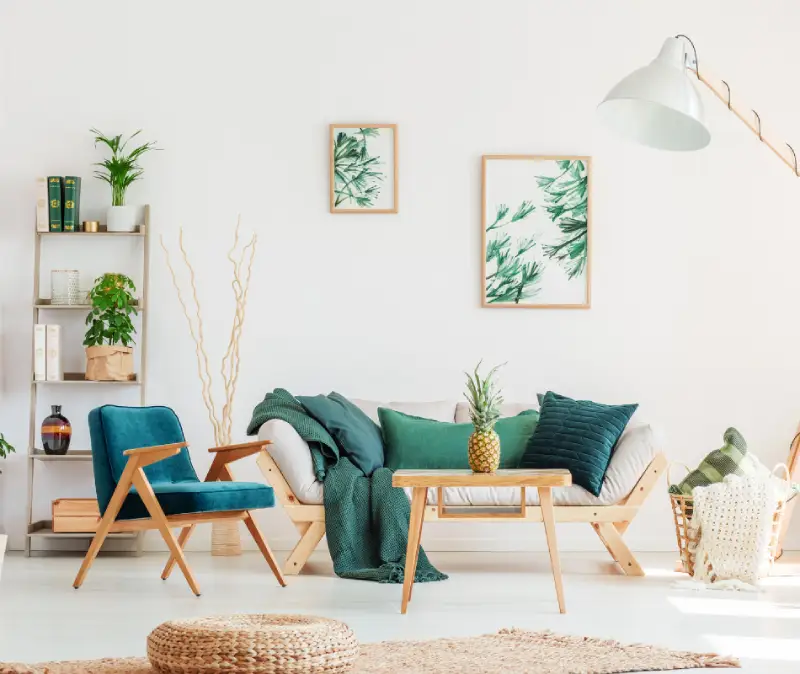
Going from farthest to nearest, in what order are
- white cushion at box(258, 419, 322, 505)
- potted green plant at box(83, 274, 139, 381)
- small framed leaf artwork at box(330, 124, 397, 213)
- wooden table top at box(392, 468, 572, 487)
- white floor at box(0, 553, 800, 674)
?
small framed leaf artwork at box(330, 124, 397, 213)
potted green plant at box(83, 274, 139, 381)
white cushion at box(258, 419, 322, 505)
wooden table top at box(392, 468, 572, 487)
white floor at box(0, 553, 800, 674)

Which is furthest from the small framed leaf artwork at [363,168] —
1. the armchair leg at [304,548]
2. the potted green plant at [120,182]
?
the armchair leg at [304,548]

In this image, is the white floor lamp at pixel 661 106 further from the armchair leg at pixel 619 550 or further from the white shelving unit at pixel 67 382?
the white shelving unit at pixel 67 382

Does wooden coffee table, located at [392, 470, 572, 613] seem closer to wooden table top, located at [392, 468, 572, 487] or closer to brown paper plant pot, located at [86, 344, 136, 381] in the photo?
wooden table top, located at [392, 468, 572, 487]

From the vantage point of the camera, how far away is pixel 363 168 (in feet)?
18.7

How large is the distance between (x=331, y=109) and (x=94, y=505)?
93.6 inches

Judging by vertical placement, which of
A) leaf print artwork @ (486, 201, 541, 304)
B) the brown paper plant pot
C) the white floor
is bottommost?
the white floor

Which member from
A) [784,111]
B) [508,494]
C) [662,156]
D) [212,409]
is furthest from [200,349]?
[784,111]

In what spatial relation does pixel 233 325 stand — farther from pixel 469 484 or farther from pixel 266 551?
pixel 469 484

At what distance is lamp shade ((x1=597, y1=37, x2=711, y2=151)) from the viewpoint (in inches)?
116

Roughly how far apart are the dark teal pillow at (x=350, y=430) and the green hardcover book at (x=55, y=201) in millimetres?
1578

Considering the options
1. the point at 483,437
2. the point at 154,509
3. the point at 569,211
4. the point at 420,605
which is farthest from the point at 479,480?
the point at 569,211

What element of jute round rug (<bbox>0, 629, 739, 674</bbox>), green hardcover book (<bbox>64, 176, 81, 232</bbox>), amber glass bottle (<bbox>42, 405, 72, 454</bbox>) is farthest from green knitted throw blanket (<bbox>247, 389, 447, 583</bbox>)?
green hardcover book (<bbox>64, 176, 81, 232</bbox>)

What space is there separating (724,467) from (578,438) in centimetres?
65

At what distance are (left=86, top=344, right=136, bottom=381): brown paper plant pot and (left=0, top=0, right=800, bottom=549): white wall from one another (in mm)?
276
